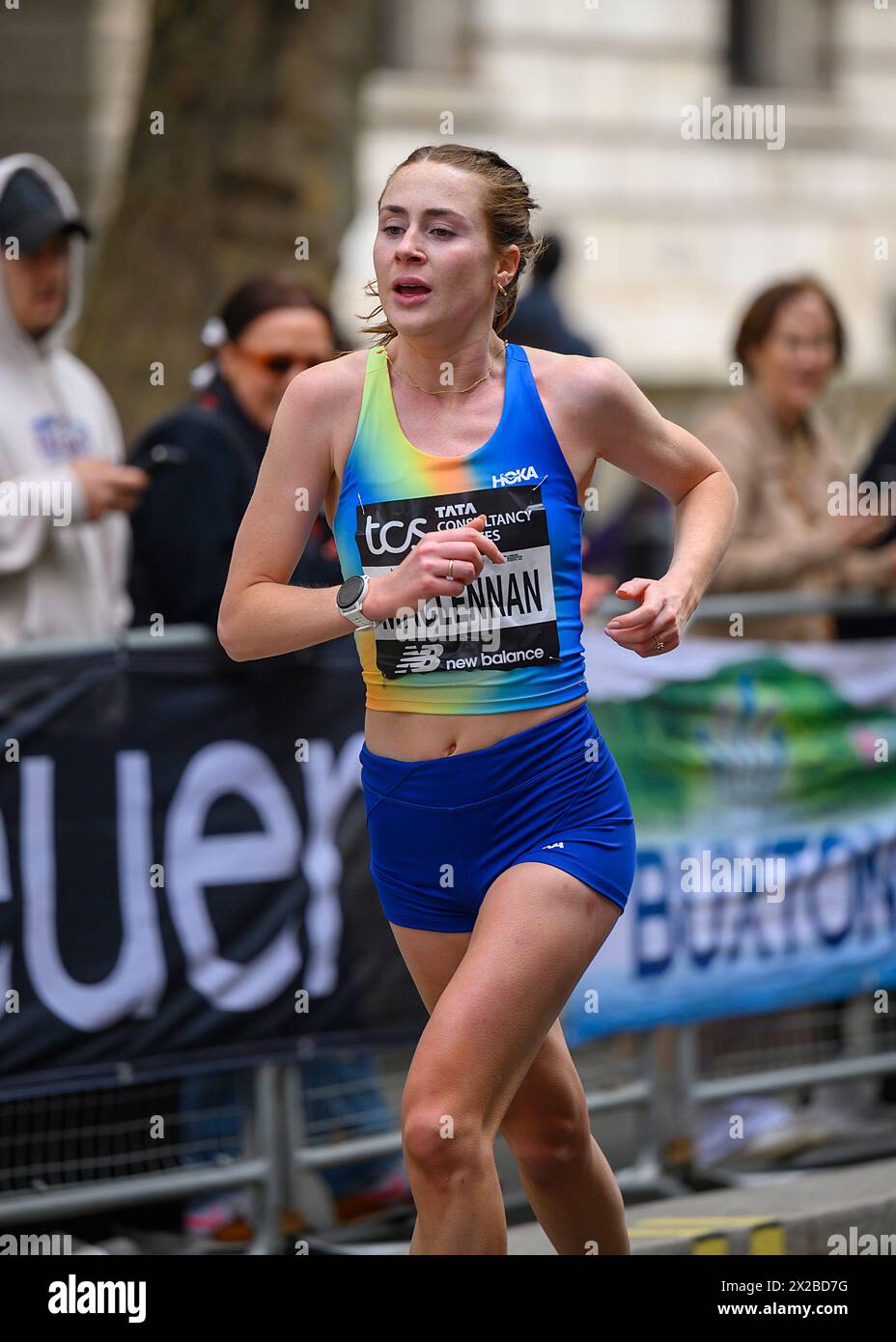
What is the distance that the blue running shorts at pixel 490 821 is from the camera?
3.69 metres

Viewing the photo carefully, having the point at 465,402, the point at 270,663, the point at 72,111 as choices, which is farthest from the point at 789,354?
the point at 72,111

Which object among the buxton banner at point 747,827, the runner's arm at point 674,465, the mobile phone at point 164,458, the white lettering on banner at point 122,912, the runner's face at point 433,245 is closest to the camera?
the runner's face at point 433,245

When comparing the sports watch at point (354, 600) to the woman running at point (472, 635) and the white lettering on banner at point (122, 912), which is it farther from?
the white lettering on banner at point (122, 912)

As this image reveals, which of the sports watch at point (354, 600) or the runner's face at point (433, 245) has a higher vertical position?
the runner's face at point (433, 245)

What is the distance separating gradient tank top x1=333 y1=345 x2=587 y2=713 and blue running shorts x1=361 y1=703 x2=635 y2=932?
0.10 meters

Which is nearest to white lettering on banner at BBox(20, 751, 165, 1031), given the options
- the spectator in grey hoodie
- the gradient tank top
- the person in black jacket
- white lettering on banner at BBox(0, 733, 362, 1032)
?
white lettering on banner at BBox(0, 733, 362, 1032)

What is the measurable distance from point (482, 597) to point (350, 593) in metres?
0.29

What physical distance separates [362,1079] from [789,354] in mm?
Result: 2882

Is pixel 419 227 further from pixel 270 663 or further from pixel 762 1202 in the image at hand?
pixel 762 1202

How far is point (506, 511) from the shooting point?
3.68 metres

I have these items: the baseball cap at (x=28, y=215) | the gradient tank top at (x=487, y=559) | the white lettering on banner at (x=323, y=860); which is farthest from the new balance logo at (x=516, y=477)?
the baseball cap at (x=28, y=215)

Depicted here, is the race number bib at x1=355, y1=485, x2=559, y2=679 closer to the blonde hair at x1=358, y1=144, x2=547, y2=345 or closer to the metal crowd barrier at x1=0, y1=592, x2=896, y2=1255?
the blonde hair at x1=358, y1=144, x2=547, y2=345

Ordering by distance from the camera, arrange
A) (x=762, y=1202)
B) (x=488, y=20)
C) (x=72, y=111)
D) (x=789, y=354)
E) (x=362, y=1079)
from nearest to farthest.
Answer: (x=762, y=1202) < (x=362, y=1079) < (x=789, y=354) < (x=72, y=111) < (x=488, y=20)
